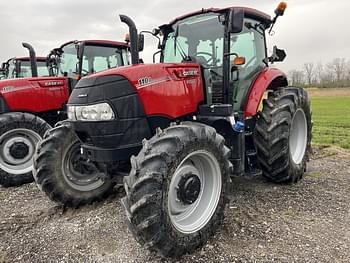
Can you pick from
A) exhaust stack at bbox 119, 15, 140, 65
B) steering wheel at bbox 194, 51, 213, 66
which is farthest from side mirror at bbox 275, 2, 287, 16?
exhaust stack at bbox 119, 15, 140, 65

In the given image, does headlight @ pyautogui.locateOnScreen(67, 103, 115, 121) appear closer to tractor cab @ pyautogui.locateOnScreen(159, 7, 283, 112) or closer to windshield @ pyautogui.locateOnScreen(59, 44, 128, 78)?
tractor cab @ pyautogui.locateOnScreen(159, 7, 283, 112)

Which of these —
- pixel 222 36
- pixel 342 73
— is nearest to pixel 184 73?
pixel 222 36

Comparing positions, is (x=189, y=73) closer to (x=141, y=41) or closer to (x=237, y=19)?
(x=237, y=19)

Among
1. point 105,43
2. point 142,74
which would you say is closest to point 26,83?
point 105,43

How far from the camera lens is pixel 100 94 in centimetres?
332

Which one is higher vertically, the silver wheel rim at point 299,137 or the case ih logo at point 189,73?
the case ih logo at point 189,73

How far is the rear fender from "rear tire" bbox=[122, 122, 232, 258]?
1215 millimetres

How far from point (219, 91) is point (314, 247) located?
6.67 feet

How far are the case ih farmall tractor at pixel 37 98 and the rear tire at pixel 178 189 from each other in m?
4.02

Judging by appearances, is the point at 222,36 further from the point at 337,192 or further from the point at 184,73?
the point at 337,192

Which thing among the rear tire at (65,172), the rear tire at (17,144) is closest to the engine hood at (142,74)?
the rear tire at (65,172)

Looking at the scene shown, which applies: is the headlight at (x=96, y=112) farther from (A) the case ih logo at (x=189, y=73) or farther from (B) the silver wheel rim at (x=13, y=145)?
(B) the silver wheel rim at (x=13, y=145)

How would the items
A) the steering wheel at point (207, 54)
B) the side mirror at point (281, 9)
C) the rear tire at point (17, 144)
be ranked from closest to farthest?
the steering wheel at point (207, 54)
the side mirror at point (281, 9)
the rear tire at point (17, 144)

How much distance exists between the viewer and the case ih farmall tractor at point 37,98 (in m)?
6.26
